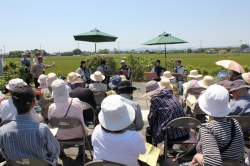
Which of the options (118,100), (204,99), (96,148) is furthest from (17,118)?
(204,99)

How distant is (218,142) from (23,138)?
1.76m

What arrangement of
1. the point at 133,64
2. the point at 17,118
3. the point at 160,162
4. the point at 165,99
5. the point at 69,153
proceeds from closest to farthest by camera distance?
the point at 17,118 < the point at 165,99 < the point at 160,162 < the point at 69,153 < the point at 133,64

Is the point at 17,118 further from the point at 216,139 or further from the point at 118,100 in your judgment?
the point at 216,139

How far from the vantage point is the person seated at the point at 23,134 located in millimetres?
2277

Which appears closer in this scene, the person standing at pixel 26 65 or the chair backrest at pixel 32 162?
the chair backrest at pixel 32 162

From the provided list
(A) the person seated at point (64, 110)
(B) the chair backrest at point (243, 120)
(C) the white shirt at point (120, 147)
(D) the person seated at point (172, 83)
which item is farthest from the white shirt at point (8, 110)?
(D) the person seated at point (172, 83)

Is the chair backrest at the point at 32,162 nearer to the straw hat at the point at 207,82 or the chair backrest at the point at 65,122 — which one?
the chair backrest at the point at 65,122

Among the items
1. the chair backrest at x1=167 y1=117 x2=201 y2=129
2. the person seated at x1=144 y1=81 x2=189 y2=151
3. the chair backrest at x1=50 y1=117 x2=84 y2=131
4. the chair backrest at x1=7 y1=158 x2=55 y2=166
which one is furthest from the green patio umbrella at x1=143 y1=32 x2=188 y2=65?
the chair backrest at x1=7 y1=158 x2=55 y2=166

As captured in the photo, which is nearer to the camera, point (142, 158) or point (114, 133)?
point (114, 133)

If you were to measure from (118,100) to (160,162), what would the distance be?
207 centimetres

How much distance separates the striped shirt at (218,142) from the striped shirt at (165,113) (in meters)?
1.25

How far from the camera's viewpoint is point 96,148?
→ 231 centimetres

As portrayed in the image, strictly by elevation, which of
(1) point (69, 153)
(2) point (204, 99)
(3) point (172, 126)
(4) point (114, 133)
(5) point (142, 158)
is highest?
(2) point (204, 99)

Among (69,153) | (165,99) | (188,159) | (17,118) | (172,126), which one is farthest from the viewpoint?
(69,153)
